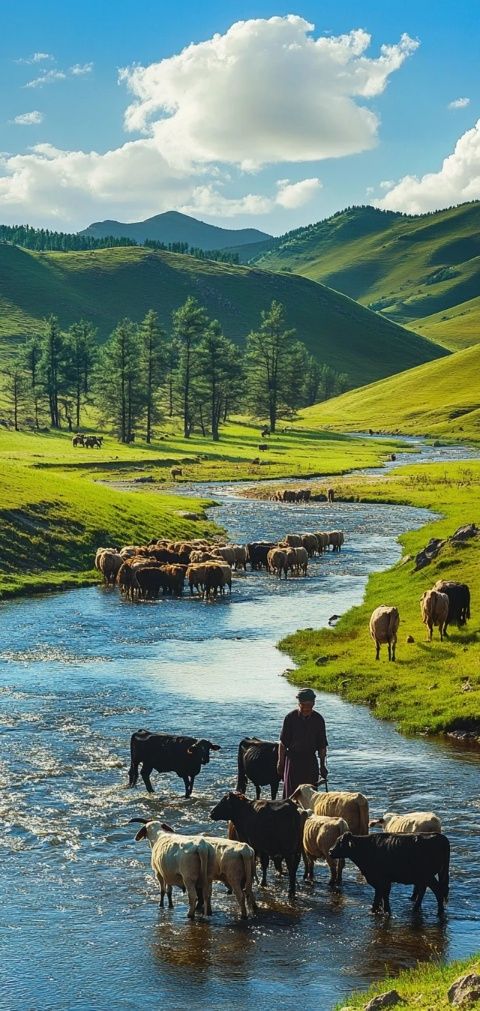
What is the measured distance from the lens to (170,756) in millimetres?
19875

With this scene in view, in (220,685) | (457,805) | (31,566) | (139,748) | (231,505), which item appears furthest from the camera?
(231,505)

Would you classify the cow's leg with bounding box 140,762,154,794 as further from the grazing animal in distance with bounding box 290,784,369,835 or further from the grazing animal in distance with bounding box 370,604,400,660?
the grazing animal in distance with bounding box 370,604,400,660

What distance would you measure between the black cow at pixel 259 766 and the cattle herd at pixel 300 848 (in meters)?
2.02

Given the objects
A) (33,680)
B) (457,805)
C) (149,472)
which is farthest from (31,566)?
(149,472)

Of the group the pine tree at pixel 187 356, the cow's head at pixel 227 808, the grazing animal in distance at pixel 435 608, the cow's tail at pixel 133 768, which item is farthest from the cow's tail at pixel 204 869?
the pine tree at pixel 187 356

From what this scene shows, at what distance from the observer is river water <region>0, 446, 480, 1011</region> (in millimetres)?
13031

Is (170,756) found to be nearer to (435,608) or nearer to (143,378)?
(435,608)

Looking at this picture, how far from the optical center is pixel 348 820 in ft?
53.9

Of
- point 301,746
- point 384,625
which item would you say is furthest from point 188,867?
point 384,625

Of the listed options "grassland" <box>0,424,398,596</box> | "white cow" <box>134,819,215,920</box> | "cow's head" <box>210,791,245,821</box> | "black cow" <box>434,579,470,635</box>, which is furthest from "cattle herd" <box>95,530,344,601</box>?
"white cow" <box>134,819,215,920</box>

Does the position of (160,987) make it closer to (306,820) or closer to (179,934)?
(179,934)

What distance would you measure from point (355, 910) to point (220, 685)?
1366cm

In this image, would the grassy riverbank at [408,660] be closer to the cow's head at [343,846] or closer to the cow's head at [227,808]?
the cow's head at [227,808]

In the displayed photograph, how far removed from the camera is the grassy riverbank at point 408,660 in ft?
82.2
